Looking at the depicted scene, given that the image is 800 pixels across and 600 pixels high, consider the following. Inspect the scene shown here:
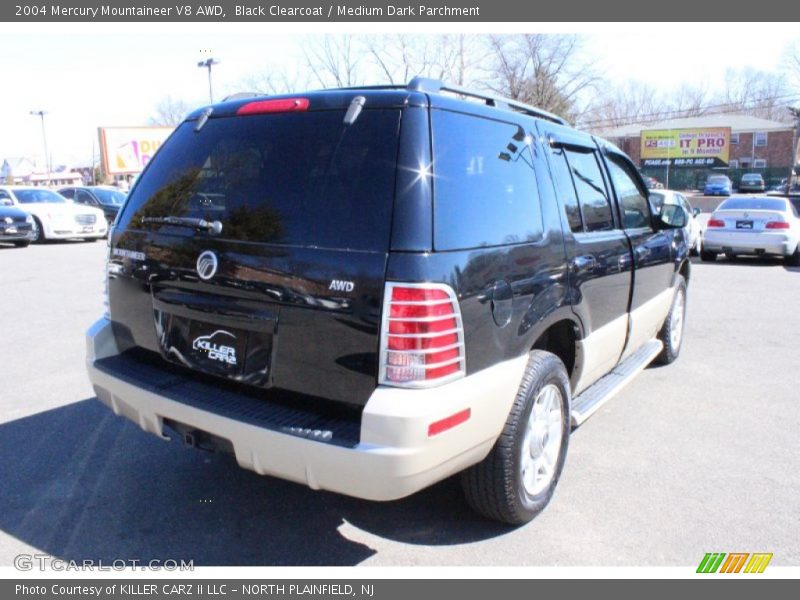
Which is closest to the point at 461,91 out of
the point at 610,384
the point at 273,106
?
the point at 273,106

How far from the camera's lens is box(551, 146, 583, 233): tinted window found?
3.69 meters

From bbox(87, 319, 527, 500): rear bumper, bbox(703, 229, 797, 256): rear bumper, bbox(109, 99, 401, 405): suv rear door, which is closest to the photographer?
bbox(87, 319, 527, 500): rear bumper

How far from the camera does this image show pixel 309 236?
2.72 meters

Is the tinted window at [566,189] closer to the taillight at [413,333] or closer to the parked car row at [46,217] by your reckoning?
the taillight at [413,333]

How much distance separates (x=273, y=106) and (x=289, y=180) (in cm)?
45

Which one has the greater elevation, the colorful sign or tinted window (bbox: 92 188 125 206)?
tinted window (bbox: 92 188 125 206)

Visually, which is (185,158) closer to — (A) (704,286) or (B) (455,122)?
(B) (455,122)

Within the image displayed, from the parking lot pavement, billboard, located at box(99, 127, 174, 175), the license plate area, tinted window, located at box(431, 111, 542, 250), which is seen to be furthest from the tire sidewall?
billboard, located at box(99, 127, 174, 175)

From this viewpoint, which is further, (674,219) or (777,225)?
(777,225)

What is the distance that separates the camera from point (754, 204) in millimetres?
13523

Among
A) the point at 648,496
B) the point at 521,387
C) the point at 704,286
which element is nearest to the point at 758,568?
the point at 648,496

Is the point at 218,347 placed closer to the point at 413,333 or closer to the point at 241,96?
the point at 413,333

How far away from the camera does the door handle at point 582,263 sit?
11.8 feet

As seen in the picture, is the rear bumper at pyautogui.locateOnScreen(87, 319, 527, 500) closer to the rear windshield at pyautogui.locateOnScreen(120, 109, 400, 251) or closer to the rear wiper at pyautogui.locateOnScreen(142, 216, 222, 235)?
the rear windshield at pyautogui.locateOnScreen(120, 109, 400, 251)
